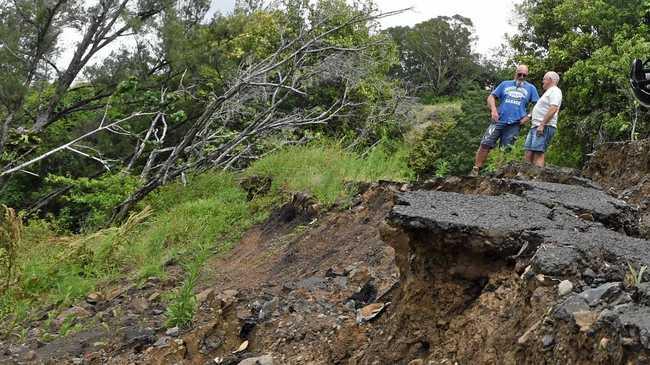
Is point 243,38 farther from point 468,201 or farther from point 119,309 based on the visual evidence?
point 468,201

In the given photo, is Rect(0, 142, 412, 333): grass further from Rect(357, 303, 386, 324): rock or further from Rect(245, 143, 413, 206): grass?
Rect(357, 303, 386, 324): rock

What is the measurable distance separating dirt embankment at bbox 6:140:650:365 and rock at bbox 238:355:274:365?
0.01 metres

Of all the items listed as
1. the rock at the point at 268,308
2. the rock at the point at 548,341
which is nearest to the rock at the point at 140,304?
the rock at the point at 268,308

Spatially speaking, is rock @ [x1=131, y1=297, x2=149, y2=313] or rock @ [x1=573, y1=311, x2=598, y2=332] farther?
rock @ [x1=131, y1=297, x2=149, y2=313]

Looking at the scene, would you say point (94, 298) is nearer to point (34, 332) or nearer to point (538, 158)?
point (34, 332)

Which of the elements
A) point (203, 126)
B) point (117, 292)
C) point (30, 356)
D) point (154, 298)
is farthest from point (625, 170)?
point (203, 126)

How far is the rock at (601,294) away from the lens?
2225 millimetres

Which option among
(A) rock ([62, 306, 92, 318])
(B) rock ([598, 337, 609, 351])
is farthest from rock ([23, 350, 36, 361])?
(B) rock ([598, 337, 609, 351])

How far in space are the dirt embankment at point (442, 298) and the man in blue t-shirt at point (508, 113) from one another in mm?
1579

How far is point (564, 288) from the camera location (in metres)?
2.43

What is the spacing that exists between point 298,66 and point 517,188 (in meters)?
8.29

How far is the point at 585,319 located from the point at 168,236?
712 cm

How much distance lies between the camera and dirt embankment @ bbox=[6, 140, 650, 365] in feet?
7.44

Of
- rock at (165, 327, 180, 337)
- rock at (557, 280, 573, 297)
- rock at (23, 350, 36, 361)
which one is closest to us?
rock at (557, 280, 573, 297)
